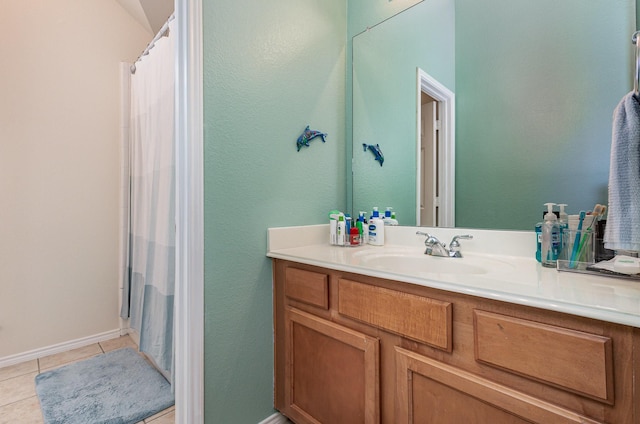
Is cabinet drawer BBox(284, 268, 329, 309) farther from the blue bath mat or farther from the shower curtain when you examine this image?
the blue bath mat

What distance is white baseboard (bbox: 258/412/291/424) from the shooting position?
1.30m

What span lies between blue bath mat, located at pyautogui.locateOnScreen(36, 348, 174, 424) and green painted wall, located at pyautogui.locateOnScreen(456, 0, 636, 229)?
1792mm

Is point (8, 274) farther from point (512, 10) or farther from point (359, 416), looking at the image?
point (512, 10)

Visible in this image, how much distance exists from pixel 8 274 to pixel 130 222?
731 mm

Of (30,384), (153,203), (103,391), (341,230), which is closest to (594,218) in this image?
(341,230)

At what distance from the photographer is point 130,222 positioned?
227 centimetres

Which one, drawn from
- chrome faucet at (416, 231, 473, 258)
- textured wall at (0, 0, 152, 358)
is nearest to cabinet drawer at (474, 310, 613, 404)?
chrome faucet at (416, 231, 473, 258)

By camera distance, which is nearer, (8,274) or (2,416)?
(2,416)

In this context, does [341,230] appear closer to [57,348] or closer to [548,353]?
[548,353]

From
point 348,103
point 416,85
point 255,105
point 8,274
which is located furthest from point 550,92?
point 8,274

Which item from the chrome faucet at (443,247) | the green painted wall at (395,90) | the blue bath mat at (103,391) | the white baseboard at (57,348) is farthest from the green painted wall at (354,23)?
the white baseboard at (57,348)

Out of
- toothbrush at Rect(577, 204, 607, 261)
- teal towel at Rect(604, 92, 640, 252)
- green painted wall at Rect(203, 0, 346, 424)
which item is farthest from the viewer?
green painted wall at Rect(203, 0, 346, 424)

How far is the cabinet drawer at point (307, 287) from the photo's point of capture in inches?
43.1

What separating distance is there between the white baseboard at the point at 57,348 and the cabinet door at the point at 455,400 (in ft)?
7.62
